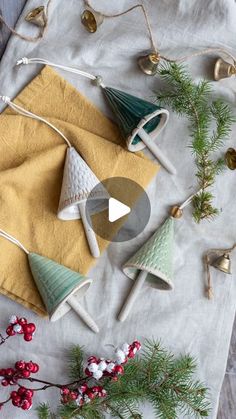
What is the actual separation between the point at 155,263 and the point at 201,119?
0.24 metres

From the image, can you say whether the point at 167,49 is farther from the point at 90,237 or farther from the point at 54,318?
the point at 54,318

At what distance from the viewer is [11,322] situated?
3.19 ft

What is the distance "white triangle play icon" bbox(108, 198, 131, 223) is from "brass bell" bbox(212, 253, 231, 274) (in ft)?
0.54

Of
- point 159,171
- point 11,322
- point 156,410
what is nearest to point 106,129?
point 159,171

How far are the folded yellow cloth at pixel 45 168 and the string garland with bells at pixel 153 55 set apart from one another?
10 cm

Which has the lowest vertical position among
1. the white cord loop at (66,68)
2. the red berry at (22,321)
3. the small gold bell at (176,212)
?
the red berry at (22,321)

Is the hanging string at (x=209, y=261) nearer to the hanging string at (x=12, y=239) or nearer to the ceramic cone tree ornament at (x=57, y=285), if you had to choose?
the ceramic cone tree ornament at (x=57, y=285)

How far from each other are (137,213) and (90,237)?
87mm

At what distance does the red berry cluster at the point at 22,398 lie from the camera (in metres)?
0.94

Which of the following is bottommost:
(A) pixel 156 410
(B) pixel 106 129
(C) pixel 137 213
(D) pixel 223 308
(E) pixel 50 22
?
(A) pixel 156 410

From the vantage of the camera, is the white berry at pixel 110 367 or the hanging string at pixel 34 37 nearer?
the white berry at pixel 110 367

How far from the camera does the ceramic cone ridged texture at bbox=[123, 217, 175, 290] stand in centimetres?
96

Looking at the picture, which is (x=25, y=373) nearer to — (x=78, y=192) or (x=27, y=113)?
(x=78, y=192)
